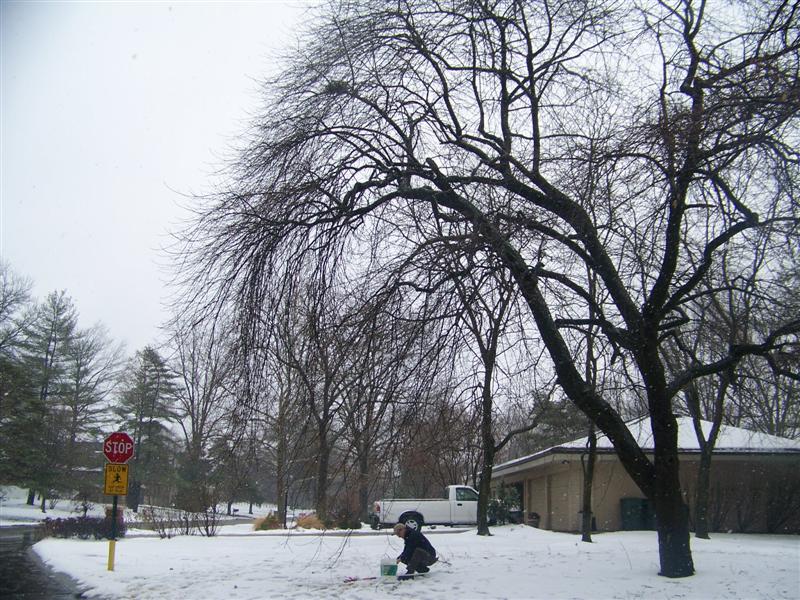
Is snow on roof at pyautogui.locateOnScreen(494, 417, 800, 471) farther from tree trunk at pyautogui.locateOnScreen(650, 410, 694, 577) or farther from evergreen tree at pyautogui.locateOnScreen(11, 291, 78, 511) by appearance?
evergreen tree at pyautogui.locateOnScreen(11, 291, 78, 511)

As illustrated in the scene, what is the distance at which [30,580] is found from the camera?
41.2 feet

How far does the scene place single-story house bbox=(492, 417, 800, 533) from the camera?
921 inches

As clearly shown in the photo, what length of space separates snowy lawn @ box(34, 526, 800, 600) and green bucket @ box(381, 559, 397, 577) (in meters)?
0.17

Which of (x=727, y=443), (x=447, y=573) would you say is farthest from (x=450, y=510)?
(x=447, y=573)

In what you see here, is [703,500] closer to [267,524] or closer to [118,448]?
[118,448]

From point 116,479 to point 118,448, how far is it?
65 centimetres

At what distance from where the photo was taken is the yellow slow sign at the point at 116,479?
13.8m

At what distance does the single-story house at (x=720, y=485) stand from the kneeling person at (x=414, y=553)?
1284cm

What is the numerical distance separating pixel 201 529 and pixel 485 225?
1975 cm

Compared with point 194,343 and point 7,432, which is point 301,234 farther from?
point 7,432

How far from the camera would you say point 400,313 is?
9.82m

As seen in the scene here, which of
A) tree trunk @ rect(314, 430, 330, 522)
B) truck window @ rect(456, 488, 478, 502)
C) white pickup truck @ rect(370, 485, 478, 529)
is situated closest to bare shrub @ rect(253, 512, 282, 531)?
white pickup truck @ rect(370, 485, 478, 529)

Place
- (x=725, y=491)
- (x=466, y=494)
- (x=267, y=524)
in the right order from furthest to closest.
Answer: (x=466, y=494) → (x=267, y=524) → (x=725, y=491)

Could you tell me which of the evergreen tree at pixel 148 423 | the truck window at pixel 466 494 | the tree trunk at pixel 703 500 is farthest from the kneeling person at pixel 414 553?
the evergreen tree at pixel 148 423
